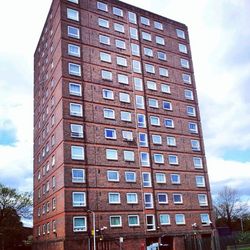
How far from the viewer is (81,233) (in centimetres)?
4350

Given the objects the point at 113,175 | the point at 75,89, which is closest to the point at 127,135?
the point at 113,175

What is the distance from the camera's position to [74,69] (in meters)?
51.7

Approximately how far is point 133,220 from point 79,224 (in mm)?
7989

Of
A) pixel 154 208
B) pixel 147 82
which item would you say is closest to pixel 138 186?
pixel 154 208

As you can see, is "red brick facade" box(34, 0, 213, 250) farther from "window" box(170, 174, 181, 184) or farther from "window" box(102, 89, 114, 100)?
"window" box(102, 89, 114, 100)

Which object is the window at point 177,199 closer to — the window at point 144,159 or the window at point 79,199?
the window at point 144,159

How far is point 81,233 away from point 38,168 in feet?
70.5

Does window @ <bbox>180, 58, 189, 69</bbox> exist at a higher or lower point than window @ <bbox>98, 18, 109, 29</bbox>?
lower

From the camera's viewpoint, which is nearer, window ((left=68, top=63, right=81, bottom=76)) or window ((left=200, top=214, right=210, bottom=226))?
window ((left=68, top=63, right=81, bottom=76))

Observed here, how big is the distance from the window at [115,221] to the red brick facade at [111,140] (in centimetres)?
13

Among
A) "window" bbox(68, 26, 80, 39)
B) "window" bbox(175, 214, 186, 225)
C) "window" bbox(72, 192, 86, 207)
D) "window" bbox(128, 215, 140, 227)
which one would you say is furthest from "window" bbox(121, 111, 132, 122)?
"window" bbox(175, 214, 186, 225)

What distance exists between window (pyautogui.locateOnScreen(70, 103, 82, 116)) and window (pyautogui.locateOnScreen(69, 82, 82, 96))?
1728 mm

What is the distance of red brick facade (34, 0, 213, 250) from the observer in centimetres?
4616

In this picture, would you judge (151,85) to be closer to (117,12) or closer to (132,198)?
(117,12)
